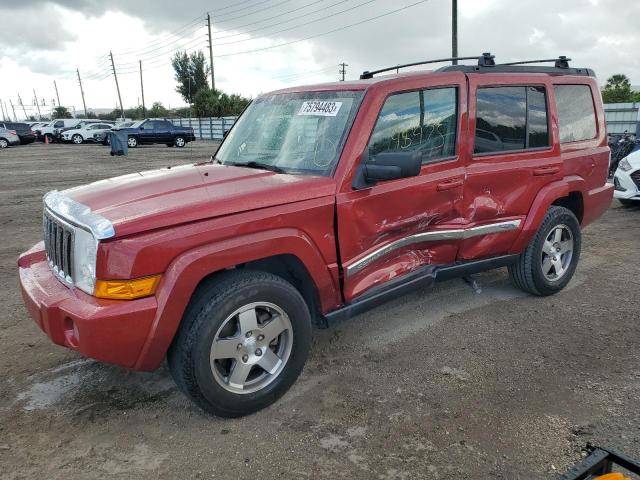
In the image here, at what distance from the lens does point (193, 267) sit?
2543mm

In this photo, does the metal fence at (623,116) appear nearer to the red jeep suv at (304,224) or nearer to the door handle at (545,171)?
the red jeep suv at (304,224)

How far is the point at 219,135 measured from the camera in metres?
38.5

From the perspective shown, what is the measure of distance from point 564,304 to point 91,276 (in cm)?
381

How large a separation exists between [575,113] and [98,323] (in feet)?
14.1

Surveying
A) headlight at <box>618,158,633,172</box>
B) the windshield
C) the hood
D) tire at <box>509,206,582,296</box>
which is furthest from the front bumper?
headlight at <box>618,158,633,172</box>

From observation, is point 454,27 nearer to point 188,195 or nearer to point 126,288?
point 188,195

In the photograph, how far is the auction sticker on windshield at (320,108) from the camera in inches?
133

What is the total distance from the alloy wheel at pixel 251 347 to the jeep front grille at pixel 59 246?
89 cm

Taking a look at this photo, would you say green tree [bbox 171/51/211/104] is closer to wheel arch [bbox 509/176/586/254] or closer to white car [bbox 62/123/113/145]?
white car [bbox 62/123/113/145]

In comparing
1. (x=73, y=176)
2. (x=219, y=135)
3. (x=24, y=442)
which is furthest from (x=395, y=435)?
(x=219, y=135)

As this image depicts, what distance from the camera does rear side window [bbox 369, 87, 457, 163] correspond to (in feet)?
10.9

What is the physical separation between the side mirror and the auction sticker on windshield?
0.46 m

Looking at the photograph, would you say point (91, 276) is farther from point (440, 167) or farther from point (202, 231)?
point (440, 167)

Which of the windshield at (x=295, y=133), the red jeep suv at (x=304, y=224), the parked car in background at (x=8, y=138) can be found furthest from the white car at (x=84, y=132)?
the red jeep suv at (x=304, y=224)
